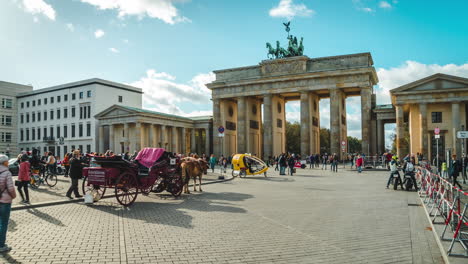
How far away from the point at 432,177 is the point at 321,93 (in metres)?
46.9

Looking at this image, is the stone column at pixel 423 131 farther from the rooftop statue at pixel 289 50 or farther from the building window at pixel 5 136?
the building window at pixel 5 136

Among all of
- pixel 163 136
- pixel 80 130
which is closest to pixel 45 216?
pixel 163 136

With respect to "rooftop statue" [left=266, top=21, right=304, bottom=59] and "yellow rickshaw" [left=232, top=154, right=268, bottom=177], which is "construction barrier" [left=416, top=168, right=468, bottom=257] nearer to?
"yellow rickshaw" [left=232, top=154, right=268, bottom=177]

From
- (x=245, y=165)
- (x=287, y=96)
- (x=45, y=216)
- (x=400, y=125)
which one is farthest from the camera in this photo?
(x=287, y=96)

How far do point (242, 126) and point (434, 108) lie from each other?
91.8ft

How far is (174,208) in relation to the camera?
1195cm

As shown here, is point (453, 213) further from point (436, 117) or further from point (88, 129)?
point (88, 129)

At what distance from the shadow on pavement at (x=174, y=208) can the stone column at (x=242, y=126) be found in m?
43.0

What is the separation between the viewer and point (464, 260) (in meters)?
5.76

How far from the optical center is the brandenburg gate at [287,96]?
50219 millimetres

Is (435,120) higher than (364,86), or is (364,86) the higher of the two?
(364,86)

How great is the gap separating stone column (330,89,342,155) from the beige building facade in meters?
9.38

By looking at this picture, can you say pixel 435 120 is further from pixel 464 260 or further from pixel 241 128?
pixel 464 260

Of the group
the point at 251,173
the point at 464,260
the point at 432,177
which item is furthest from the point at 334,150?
the point at 464,260
